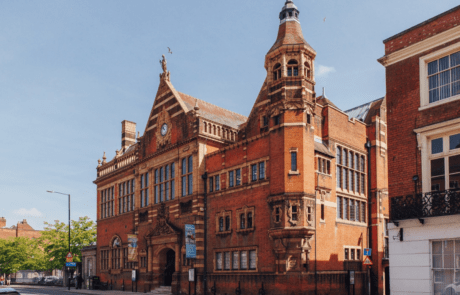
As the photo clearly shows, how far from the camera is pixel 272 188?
30172 millimetres

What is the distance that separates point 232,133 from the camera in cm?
3916

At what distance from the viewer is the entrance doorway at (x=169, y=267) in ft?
133

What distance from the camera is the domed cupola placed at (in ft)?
111

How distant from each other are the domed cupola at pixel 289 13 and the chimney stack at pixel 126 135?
29.6 m

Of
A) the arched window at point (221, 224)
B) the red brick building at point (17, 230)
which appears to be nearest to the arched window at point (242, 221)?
the arched window at point (221, 224)

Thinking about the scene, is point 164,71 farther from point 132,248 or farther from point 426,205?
point 426,205

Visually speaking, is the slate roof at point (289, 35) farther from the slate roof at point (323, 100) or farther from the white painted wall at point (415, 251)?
the white painted wall at point (415, 251)

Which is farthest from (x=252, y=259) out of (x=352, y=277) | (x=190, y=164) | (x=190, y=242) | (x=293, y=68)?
(x=293, y=68)

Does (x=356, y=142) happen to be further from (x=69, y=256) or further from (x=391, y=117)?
(x=69, y=256)

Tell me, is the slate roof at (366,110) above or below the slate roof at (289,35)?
below

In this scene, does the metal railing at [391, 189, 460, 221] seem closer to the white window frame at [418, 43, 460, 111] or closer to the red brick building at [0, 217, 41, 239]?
the white window frame at [418, 43, 460, 111]

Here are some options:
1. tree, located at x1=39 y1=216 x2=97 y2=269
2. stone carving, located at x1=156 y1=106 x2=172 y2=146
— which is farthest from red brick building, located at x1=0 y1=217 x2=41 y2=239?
stone carving, located at x1=156 y1=106 x2=172 y2=146

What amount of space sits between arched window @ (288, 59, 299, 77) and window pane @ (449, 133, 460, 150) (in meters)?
15.2

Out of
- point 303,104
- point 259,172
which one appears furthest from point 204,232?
point 303,104
